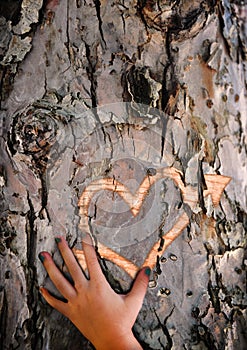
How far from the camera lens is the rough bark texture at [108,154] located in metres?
0.99

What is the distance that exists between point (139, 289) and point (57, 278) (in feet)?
0.52

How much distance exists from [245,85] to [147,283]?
19.5 inches

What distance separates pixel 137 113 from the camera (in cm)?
100

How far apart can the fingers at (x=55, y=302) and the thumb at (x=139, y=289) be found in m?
0.12

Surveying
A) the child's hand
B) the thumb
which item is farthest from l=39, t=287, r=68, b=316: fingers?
the thumb

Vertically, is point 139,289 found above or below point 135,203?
below

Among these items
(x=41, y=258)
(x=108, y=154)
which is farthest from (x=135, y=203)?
(x=41, y=258)

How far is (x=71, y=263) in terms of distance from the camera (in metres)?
0.99

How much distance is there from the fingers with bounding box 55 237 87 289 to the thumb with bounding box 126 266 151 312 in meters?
0.09

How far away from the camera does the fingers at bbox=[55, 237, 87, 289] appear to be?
0.99 metres

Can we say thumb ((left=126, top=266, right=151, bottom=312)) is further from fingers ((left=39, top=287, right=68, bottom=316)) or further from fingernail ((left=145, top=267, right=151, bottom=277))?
fingers ((left=39, top=287, right=68, bottom=316))

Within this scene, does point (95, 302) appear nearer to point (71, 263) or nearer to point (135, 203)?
point (71, 263)

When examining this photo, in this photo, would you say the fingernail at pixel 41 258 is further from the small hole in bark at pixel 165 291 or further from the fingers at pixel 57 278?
the small hole in bark at pixel 165 291

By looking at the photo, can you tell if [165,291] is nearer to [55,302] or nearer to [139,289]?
[139,289]
